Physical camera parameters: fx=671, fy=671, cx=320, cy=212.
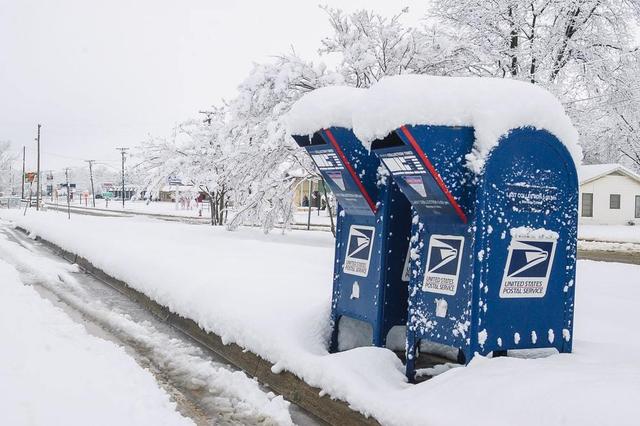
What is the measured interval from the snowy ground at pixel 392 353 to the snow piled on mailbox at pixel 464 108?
143 cm

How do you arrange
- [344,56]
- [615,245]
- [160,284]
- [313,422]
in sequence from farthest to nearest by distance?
1. [615,245]
2. [344,56]
3. [160,284]
4. [313,422]

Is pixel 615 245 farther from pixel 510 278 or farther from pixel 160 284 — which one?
pixel 510 278

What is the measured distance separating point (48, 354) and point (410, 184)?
364 centimetres

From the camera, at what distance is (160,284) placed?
30.4ft

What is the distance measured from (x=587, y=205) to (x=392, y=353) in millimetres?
35552

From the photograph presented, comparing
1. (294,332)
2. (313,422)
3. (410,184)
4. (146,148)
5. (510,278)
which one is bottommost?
(313,422)

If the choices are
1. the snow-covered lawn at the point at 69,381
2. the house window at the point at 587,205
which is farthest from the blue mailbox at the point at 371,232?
the house window at the point at 587,205

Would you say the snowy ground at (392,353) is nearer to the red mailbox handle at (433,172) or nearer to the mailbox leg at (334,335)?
the mailbox leg at (334,335)

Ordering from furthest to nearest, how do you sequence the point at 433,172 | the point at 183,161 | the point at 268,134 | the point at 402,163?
the point at 183,161, the point at 268,134, the point at 402,163, the point at 433,172

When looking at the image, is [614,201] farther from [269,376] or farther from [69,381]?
[69,381]

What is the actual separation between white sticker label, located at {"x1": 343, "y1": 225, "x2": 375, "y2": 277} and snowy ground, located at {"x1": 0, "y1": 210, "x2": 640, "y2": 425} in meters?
0.68

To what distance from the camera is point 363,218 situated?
17.6 feet

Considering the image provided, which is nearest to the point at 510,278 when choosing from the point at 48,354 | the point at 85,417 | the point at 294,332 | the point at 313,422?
the point at 313,422

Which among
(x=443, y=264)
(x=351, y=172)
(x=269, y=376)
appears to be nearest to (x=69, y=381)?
(x=269, y=376)
